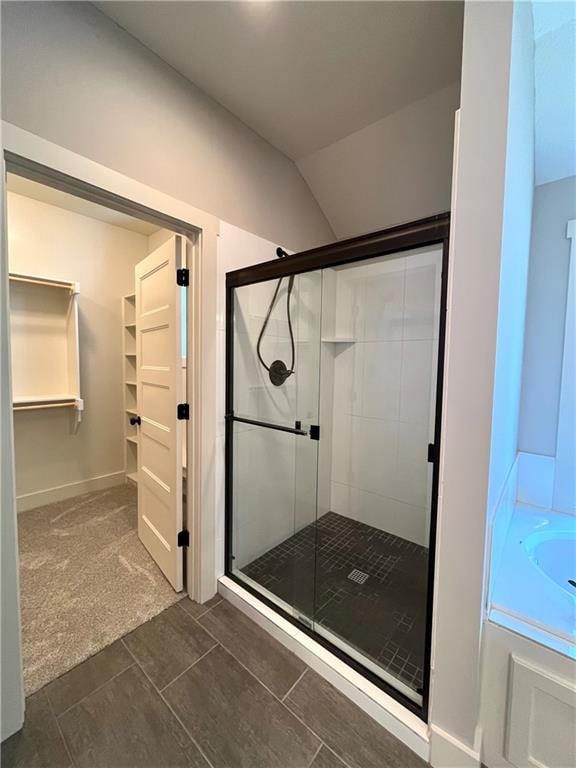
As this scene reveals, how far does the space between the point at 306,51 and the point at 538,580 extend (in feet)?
7.84

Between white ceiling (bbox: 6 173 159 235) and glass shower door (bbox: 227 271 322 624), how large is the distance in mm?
1411

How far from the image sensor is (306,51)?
1346mm

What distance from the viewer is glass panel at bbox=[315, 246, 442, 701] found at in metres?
1.84

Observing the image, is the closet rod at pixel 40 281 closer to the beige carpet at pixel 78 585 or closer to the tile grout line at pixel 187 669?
the beige carpet at pixel 78 585

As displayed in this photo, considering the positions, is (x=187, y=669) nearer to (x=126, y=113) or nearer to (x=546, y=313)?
(x=126, y=113)

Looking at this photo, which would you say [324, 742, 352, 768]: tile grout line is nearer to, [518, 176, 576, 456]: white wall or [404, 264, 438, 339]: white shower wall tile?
[518, 176, 576, 456]: white wall

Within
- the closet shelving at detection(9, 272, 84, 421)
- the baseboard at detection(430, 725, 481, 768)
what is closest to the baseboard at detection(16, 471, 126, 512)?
the closet shelving at detection(9, 272, 84, 421)

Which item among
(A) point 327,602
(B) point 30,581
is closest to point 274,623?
(A) point 327,602

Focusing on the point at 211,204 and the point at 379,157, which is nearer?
the point at 211,204

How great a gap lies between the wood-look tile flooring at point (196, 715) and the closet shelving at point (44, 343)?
2158 millimetres

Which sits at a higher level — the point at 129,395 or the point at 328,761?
the point at 129,395

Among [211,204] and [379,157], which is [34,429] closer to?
[211,204]

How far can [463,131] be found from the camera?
901mm

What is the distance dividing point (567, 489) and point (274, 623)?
179cm
